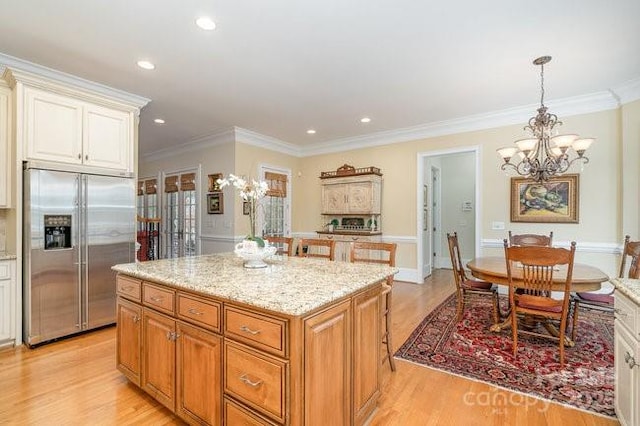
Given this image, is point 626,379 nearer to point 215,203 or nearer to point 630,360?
point 630,360

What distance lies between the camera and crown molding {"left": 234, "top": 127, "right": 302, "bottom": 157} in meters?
5.61

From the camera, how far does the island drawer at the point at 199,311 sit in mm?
1606

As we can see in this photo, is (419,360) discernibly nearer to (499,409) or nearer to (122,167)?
(499,409)

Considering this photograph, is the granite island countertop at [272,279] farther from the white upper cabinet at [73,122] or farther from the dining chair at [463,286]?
the white upper cabinet at [73,122]

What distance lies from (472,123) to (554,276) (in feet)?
9.94

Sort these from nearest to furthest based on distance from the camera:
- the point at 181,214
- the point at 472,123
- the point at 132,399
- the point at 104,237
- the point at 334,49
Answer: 1. the point at 132,399
2. the point at 334,49
3. the point at 104,237
4. the point at 472,123
5. the point at 181,214

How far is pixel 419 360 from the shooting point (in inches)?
106

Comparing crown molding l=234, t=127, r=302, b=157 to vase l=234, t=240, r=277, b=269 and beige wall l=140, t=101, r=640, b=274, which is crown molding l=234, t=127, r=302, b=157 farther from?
vase l=234, t=240, r=277, b=269

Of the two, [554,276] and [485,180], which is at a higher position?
[485,180]

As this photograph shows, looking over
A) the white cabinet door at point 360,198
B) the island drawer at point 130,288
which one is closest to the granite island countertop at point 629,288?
the island drawer at point 130,288

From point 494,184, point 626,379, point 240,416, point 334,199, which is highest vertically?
point 494,184

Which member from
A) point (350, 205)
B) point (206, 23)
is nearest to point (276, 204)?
point (350, 205)

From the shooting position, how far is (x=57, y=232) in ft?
10.3

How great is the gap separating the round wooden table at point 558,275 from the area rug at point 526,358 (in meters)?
0.64
